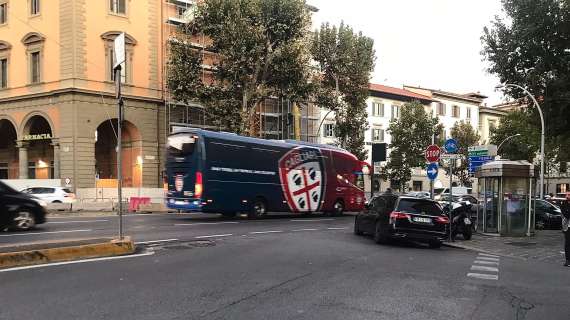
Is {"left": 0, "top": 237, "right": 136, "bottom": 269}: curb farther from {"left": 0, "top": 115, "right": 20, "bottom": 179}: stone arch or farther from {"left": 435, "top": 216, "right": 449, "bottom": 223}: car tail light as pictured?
{"left": 0, "top": 115, "right": 20, "bottom": 179}: stone arch

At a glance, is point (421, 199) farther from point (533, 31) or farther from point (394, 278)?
→ point (533, 31)

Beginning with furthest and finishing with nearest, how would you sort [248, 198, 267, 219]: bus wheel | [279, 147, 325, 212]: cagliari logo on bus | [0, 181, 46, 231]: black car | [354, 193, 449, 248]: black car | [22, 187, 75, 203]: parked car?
[22, 187, 75, 203]: parked car < [279, 147, 325, 212]: cagliari logo on bus < [248, 198, 267, 219]: bus wheel < [0, 181, 46, 231]: black car < [354, 193, 449, 248]: black car

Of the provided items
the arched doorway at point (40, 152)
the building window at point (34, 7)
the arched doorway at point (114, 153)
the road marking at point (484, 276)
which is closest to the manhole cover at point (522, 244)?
the road marking at point (484, 276)

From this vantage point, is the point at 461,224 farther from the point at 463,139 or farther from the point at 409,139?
the point at 463,139

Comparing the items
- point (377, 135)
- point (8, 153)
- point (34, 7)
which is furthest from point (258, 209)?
point (377, 135)

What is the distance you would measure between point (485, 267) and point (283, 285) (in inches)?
208

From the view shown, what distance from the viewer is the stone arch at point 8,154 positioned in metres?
45.1

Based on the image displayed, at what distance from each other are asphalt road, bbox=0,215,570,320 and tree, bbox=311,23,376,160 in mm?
30340

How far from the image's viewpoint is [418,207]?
15.2 m

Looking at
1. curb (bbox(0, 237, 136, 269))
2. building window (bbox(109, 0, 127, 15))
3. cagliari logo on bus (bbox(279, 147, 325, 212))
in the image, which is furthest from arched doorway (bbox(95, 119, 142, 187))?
curb (bbox(0, 237, 136, 269))

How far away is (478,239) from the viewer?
17797 millimetres

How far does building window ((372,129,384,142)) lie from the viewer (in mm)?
61844

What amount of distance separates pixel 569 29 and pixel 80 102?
30.4 metres

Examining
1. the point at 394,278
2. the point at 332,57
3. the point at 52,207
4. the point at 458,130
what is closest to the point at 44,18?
the point at 52,207
